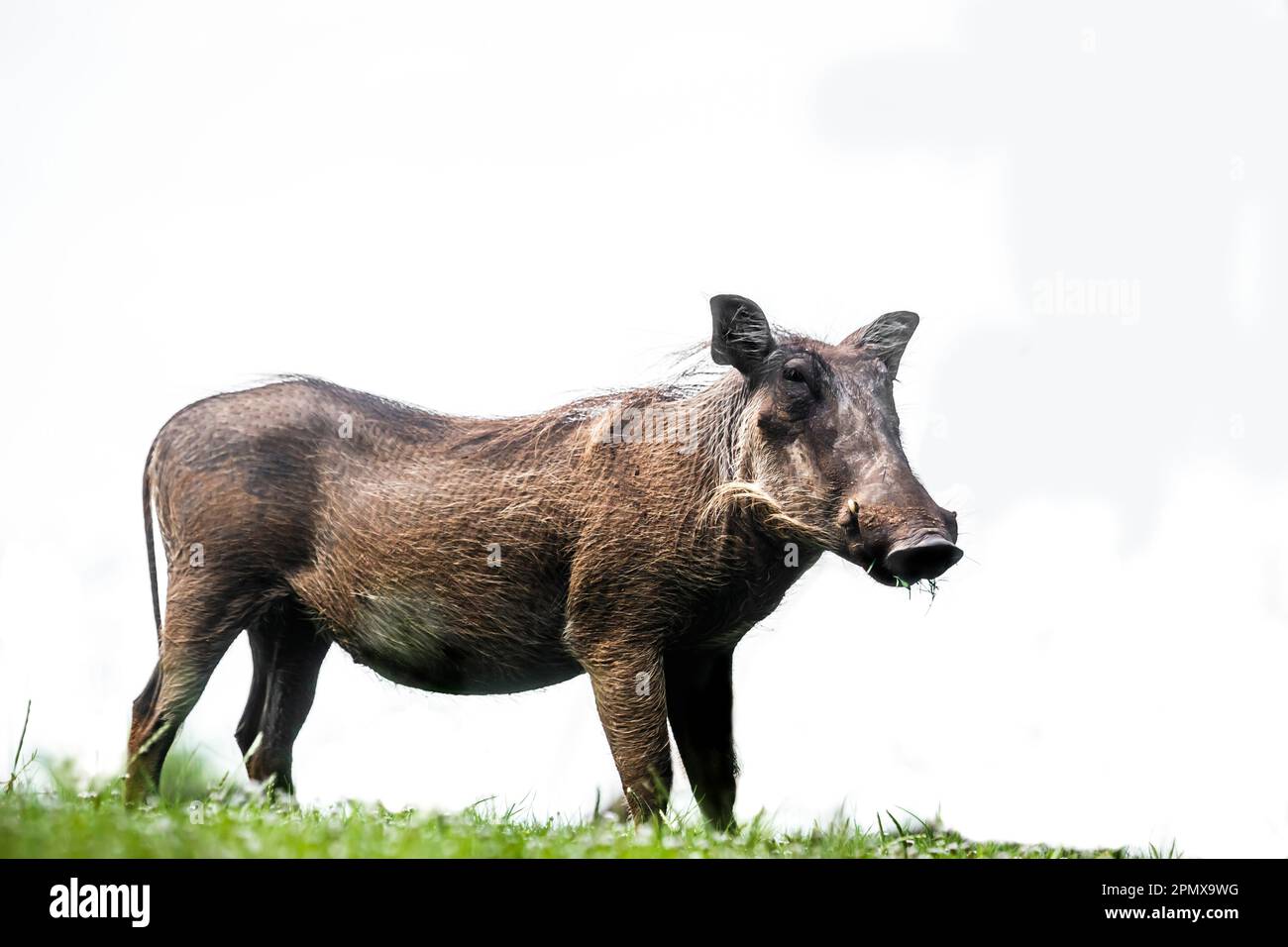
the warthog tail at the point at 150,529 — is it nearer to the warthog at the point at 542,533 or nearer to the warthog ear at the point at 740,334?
the warthog at the point at 542,533

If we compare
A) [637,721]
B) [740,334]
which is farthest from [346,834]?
[740,334]

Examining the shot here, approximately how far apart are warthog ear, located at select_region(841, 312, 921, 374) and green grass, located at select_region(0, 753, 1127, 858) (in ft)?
6.93

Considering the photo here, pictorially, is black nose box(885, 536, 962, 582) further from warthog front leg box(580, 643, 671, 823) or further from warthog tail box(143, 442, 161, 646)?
warthog tail box(143, 442, 161, 646)

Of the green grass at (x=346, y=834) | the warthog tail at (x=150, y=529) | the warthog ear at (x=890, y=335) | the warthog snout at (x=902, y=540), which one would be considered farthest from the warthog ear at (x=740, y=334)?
the warthog tail at (x=150, y=529)

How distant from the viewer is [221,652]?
249 inches

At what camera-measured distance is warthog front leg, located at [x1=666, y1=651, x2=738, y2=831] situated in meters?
6.08

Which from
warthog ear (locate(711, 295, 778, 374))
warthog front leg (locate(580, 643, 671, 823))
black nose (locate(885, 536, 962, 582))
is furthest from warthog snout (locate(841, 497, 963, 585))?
warthog front leg (locate(580, 643, 671, 823))

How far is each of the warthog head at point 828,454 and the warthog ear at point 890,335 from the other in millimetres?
120

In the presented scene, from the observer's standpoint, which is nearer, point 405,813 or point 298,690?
point 405,813
